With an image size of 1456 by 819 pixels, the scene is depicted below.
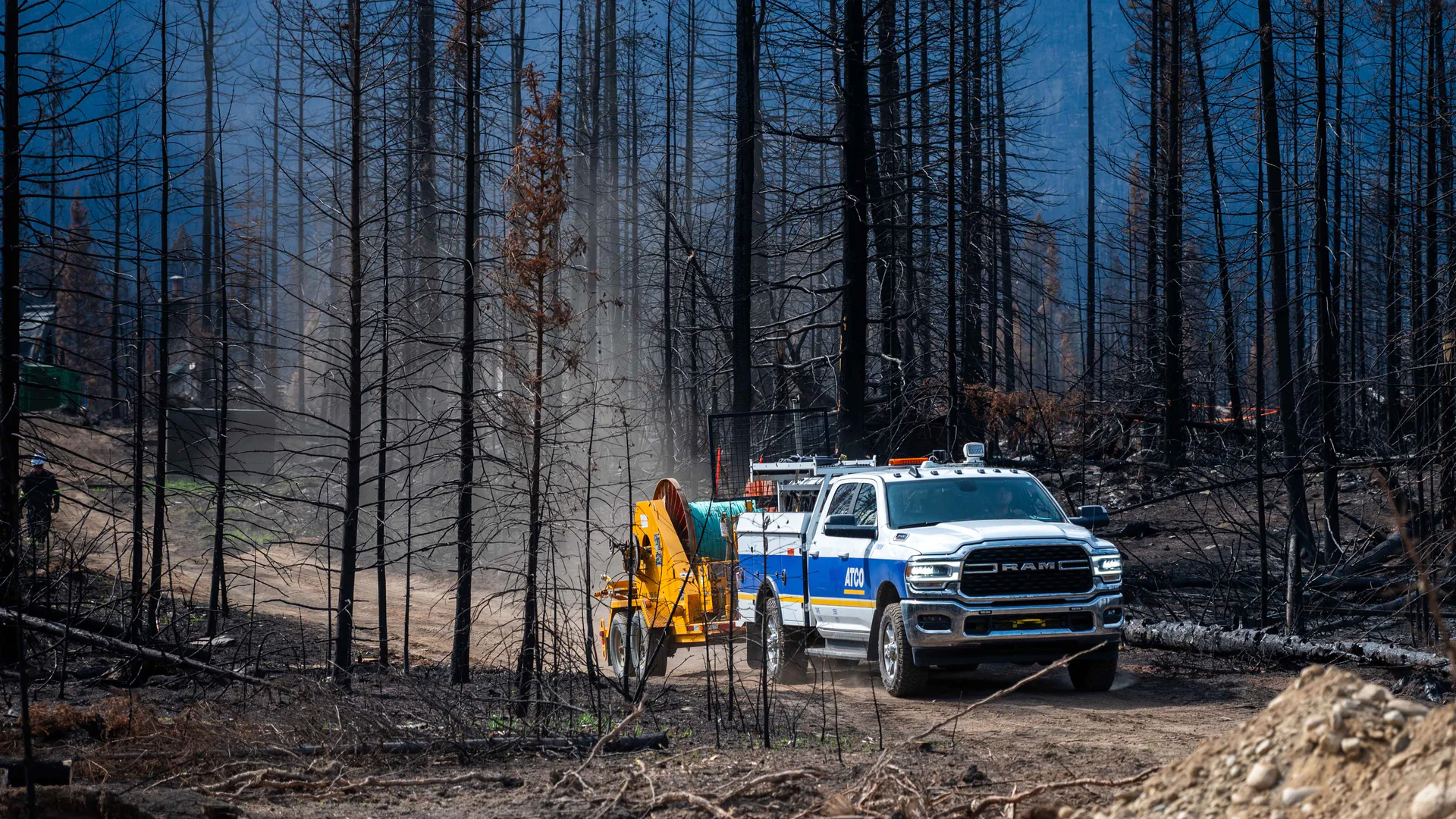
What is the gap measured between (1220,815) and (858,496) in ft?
30.6

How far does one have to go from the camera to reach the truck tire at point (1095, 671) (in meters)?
12.2

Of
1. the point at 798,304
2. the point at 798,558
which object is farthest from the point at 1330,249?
the point at 798,304

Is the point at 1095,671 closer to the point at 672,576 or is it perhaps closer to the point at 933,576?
the point at 933,576

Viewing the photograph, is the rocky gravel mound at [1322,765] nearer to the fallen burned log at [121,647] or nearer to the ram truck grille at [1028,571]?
the ram truck grille at [1028,571]

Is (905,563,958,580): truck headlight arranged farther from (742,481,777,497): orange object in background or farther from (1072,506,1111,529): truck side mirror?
(742,481,777,497): orange object in background

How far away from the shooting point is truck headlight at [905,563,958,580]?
11719 mm

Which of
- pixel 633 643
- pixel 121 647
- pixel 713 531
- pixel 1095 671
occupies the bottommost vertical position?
pixel 633 643

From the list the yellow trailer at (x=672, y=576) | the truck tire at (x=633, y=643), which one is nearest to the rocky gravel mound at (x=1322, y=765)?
the yellow trailer at (x=672, y=576)

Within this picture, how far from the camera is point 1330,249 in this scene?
47.2 ft

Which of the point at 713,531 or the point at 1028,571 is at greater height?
the point at 713,531

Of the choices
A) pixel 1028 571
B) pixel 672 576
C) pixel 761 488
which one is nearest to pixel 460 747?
pixel 1028 571

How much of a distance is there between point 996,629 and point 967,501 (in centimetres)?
180

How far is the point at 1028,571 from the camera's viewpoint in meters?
11.8

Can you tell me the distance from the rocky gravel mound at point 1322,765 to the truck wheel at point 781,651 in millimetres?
8975
